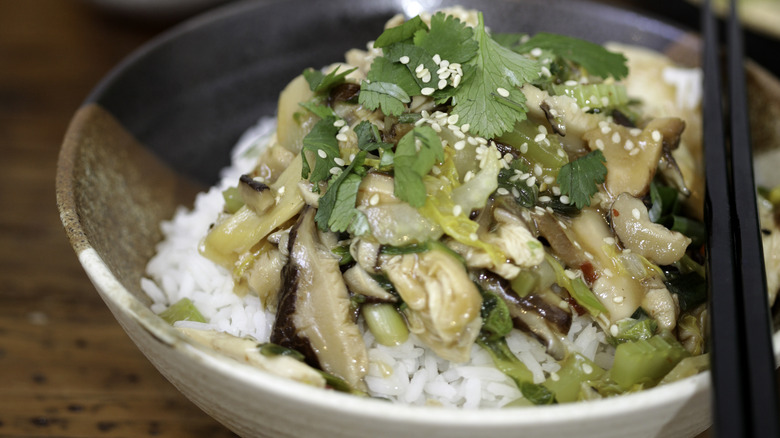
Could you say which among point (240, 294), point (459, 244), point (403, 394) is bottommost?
point (403, 394)

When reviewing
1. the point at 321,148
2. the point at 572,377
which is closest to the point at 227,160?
the point at 321,148

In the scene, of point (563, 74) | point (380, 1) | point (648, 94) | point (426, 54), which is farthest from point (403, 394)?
point (380, 1)

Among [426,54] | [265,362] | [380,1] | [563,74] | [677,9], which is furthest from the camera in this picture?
[677,9]

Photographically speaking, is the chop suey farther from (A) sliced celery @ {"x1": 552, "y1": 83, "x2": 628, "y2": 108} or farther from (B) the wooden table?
(B) the wooden table

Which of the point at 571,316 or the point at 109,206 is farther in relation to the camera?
the point at 109,206

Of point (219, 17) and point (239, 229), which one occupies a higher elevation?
point (219, 17)

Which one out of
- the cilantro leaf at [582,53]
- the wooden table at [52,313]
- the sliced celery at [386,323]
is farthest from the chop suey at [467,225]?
the wooden table at [52,313]

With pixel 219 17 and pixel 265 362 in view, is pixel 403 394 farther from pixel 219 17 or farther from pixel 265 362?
pixel 219 17

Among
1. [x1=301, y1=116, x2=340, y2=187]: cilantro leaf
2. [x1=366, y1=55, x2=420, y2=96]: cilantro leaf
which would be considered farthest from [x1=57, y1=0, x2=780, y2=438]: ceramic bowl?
[x1=366, y1=55, x2=420, y2=96]: cilantro leaf
